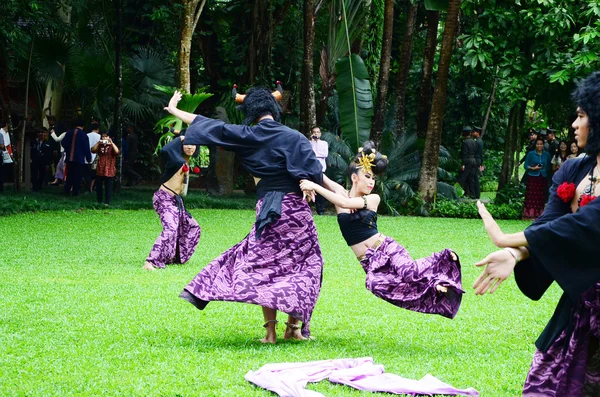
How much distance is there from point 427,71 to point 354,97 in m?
3.42

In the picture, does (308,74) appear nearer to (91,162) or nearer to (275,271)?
(91,162)

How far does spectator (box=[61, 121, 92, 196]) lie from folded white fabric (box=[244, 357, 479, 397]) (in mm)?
15452

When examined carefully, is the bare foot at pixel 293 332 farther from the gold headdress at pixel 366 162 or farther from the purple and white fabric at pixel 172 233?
the purple and white fabric at pixel 172 233

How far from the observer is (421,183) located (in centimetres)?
2066

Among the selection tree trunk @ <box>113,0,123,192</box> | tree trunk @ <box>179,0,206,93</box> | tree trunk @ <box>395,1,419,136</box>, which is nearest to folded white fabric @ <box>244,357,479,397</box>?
tree trunk @ <box>179,0,206,93</box>

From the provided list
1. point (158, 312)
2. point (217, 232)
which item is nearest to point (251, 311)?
point (158, 312)

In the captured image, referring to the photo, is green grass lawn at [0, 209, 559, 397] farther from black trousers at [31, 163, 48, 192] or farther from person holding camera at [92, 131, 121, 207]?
black trousers at [31, 163, 48, 192]

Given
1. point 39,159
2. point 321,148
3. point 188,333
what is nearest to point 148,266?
point 188,333

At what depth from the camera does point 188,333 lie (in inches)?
293

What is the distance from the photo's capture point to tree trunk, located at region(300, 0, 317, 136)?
20.3 meters

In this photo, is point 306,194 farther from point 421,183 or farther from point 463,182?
point 463,182

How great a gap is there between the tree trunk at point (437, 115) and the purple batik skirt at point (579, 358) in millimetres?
15035

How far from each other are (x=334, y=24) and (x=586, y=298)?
58.3ft

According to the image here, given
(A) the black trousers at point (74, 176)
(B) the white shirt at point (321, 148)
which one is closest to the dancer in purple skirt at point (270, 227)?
(B) the white shirt at point (321, 148)
